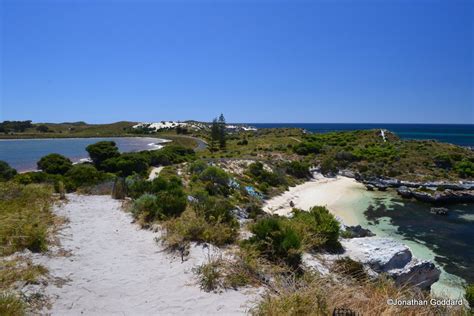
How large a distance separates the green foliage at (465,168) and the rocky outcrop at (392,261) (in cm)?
4354

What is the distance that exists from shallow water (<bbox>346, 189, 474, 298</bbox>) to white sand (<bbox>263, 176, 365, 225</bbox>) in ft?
3.39

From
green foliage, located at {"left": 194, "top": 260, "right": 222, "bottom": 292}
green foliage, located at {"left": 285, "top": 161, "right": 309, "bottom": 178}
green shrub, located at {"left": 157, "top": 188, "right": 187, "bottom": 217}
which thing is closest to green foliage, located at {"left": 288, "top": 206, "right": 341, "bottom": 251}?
green foliage, located at {"left": 194, "top": 260, "right": 222, "bottom": 292}

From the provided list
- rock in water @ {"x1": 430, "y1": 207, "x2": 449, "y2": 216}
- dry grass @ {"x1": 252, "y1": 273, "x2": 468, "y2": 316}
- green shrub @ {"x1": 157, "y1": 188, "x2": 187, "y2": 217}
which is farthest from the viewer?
rock in water @ {"x1": 430, "y1": 207, "x2": 449, "y2": 216}

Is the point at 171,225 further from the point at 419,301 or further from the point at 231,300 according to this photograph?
the point at 419,301

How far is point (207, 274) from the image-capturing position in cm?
688

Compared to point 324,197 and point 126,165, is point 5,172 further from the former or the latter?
point 324,197

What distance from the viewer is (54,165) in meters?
34.1

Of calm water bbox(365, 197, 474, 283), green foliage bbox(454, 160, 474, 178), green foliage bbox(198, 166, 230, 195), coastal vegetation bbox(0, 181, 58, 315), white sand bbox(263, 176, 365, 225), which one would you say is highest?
coastal vegetation bbox(0, 181, 58, 315)

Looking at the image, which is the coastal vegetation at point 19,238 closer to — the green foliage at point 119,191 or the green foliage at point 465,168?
the green foliage at point 119,191

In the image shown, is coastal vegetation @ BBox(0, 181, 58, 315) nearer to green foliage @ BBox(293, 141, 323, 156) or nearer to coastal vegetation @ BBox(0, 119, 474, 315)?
coastal vegetation @ BBox(0, 119, 474, 315)

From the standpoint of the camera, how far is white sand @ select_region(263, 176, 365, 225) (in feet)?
93.7

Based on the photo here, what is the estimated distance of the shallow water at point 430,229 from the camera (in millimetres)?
16062

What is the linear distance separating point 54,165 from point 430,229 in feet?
120

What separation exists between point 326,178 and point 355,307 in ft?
140
